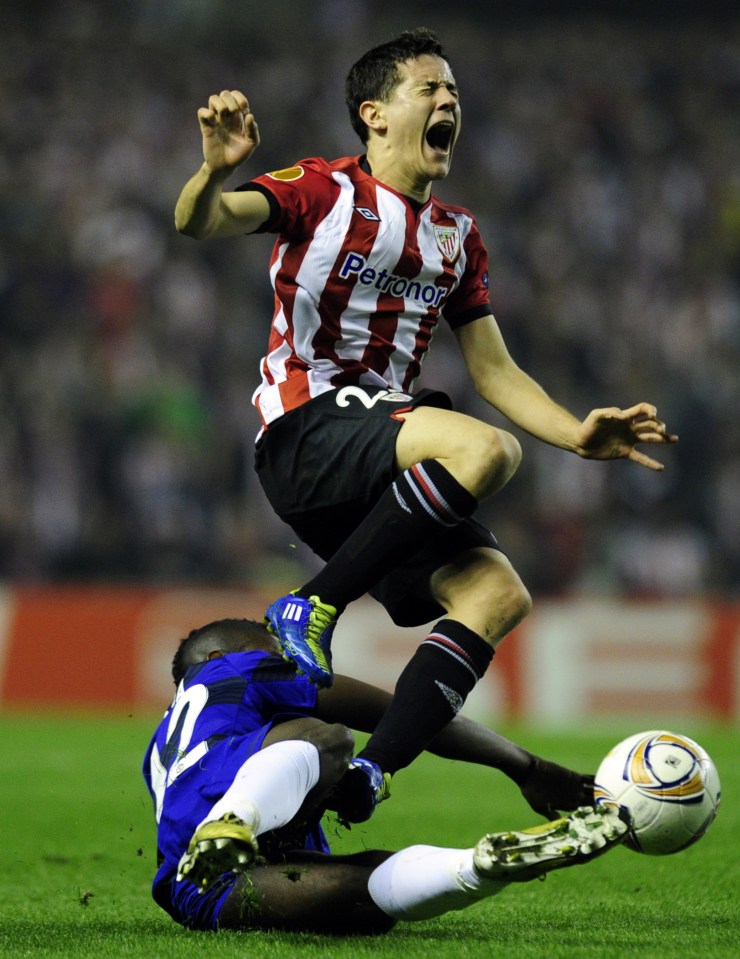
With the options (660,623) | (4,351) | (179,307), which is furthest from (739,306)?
(4,351)

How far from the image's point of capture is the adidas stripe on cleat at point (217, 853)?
3182mm

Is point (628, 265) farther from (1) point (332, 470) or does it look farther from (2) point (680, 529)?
(1) point (332, 470)

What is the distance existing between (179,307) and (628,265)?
501cm

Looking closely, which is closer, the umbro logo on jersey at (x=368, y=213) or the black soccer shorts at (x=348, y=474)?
the black soccer shorts at (x=348, y=474)

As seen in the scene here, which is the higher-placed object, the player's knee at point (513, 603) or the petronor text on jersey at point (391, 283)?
the petronor text on jersey at point (391, 283)

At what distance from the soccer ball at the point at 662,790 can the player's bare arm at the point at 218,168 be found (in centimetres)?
191

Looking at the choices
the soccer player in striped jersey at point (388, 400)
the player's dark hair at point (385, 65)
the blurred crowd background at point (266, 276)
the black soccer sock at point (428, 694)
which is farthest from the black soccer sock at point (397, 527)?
the blurred crowd background at point (266, 276)

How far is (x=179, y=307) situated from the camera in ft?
45.0

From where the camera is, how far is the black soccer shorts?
401 centimetres

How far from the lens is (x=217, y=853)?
125 inches

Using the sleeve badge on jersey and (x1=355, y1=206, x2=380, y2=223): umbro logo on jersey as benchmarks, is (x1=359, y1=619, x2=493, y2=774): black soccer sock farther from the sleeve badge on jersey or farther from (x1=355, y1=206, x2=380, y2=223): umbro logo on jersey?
the sleeve badge on jersey

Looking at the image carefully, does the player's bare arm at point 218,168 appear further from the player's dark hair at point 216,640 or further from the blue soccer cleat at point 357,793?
the blue soccer cleat at point 357,793

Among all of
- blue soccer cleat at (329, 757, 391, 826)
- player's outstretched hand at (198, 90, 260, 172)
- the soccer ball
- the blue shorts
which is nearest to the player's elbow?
player's outstretched hand at (198, 90, 260, 172)

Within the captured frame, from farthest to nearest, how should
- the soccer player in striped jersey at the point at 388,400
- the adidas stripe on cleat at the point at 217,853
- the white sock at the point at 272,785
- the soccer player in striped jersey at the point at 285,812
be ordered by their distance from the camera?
the soccer player in striped jersey at the point at 388,400 < the white sock at the point at 272,785 < the soccer player in striped jersey at the point at 285,812 < the adidas stripe on cleat at the point at 217,853
